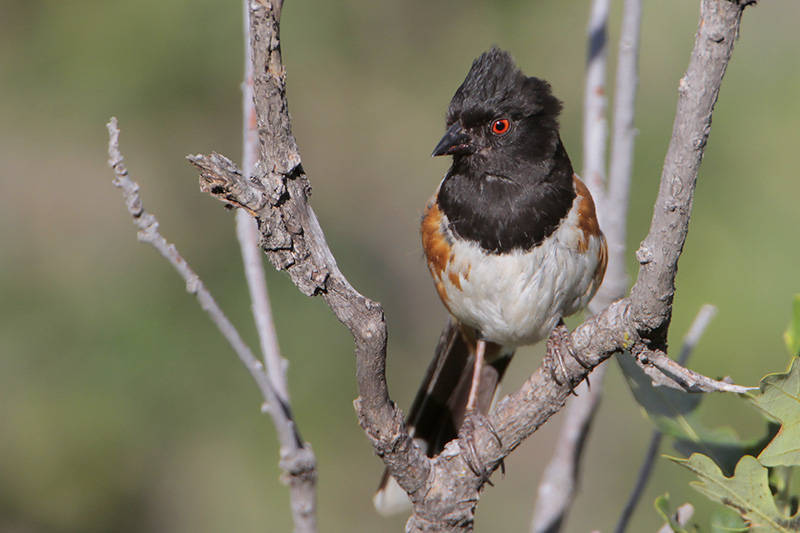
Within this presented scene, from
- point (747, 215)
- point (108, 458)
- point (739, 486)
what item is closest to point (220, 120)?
point (108, 458)

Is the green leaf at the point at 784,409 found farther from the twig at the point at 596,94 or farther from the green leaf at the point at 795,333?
the twig at the point at 596,94

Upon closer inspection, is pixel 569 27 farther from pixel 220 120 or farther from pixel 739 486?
pixel 739 486

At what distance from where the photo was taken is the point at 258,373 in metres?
1.68

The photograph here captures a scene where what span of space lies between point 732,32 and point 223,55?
344cm

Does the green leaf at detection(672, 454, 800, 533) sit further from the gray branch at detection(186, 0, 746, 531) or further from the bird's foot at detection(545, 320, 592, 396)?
the bird's foot at detection(545, 320, 592, 396)

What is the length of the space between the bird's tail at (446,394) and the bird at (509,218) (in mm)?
216

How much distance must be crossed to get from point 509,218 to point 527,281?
0.62 feet

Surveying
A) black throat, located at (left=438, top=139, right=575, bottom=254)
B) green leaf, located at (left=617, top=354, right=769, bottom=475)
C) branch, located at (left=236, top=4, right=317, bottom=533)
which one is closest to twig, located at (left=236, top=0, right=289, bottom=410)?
branch, located at (left=236, top=4, right=317, bottom=533)

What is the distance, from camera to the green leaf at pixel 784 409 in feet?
4.32

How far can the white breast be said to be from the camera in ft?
7.27

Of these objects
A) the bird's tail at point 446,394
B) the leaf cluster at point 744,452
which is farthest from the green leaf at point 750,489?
the bird's tail at point 446,394

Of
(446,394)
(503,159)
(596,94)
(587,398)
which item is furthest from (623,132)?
(446,394)

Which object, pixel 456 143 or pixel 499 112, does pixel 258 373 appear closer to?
pixel 456 143

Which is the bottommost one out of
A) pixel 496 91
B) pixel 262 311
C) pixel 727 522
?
pixel 727 522
